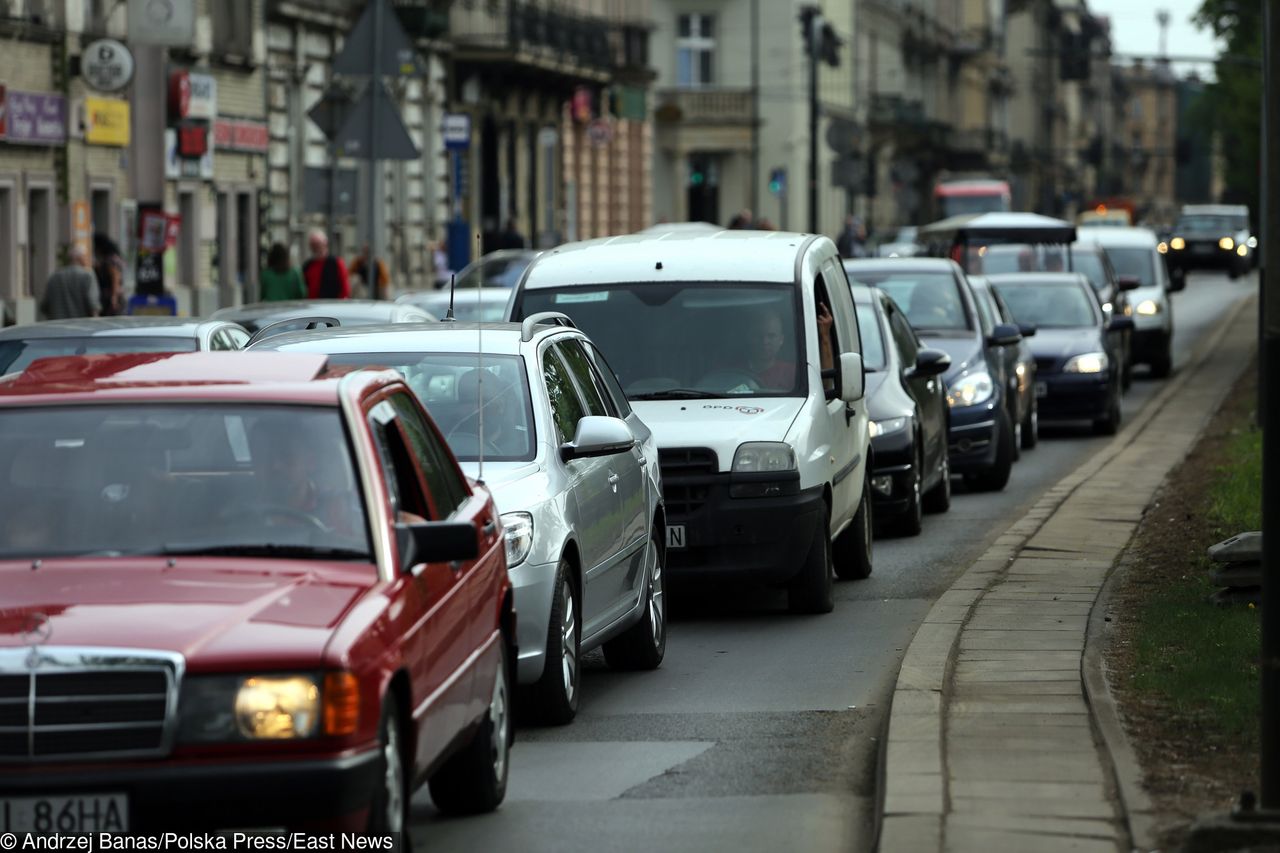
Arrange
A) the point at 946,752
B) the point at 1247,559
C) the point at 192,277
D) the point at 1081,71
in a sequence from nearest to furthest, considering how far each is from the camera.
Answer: the point at 946,752 < the point at 1247,559 < the point at 192,277 < the point at 1081,71

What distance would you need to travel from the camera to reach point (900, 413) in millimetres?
16719

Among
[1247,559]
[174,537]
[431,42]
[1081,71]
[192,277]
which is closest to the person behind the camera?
[174,537]

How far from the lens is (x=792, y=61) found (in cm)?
8300

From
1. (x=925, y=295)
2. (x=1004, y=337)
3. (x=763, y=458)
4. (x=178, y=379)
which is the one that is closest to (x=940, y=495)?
(x=1004, y=337)

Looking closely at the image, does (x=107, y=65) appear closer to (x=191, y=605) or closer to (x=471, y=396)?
(x=471, y=396)

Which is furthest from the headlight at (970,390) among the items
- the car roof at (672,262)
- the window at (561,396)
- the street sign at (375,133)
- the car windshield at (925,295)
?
the window at (561,396)

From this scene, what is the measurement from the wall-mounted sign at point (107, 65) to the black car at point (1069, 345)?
1094 cm

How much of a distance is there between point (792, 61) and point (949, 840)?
253 feet

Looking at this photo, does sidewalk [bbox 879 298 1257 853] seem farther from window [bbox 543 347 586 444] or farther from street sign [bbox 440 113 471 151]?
street sign [bbox 440 113 471 151]

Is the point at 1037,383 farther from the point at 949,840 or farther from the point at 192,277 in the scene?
the point at 949,840

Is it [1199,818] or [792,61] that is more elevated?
[792,61]

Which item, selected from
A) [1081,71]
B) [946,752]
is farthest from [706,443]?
[1081,71]

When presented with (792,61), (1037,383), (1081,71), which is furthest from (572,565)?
(792,61)

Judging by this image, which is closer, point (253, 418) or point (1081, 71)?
point (253, 418)
